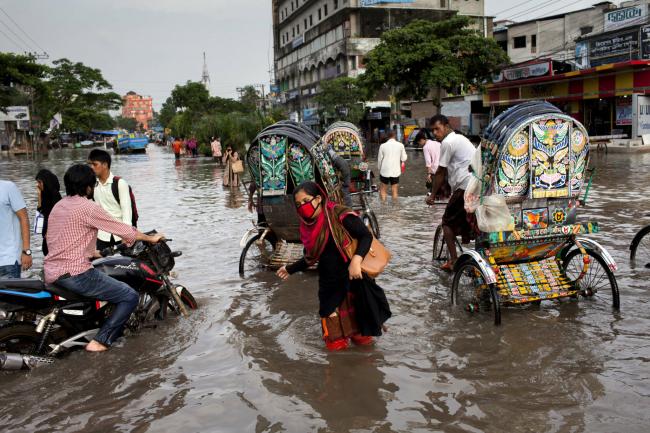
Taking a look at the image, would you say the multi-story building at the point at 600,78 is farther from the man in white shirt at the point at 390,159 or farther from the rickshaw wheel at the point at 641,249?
the rickshaw wheel at the point at 641,249

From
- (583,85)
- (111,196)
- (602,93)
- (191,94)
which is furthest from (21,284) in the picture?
(191,94)

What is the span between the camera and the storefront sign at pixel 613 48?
30.4 m

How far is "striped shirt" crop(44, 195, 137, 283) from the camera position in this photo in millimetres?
4758

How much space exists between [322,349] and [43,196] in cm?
350

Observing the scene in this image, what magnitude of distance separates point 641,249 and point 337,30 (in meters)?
59.7

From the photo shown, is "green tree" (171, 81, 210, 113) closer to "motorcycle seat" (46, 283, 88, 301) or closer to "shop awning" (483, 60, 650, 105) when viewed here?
"shop awning" (483, 60, 650, 105)

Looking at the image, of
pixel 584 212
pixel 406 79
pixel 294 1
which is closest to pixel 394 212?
pixel 584 212

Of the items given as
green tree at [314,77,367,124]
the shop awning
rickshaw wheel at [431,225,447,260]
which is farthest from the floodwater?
green tree at [314,77,367,124]

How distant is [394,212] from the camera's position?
12844 millimetres

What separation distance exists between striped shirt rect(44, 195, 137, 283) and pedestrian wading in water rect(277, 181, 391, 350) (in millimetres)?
1560

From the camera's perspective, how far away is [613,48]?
105 feet

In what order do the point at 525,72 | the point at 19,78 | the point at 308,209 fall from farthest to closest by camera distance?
the point at 19,78
the point at 525,72
the point at 308,209

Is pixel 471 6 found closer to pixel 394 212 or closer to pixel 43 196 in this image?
pixel 394 212

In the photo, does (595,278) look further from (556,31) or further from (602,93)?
(556,31)
